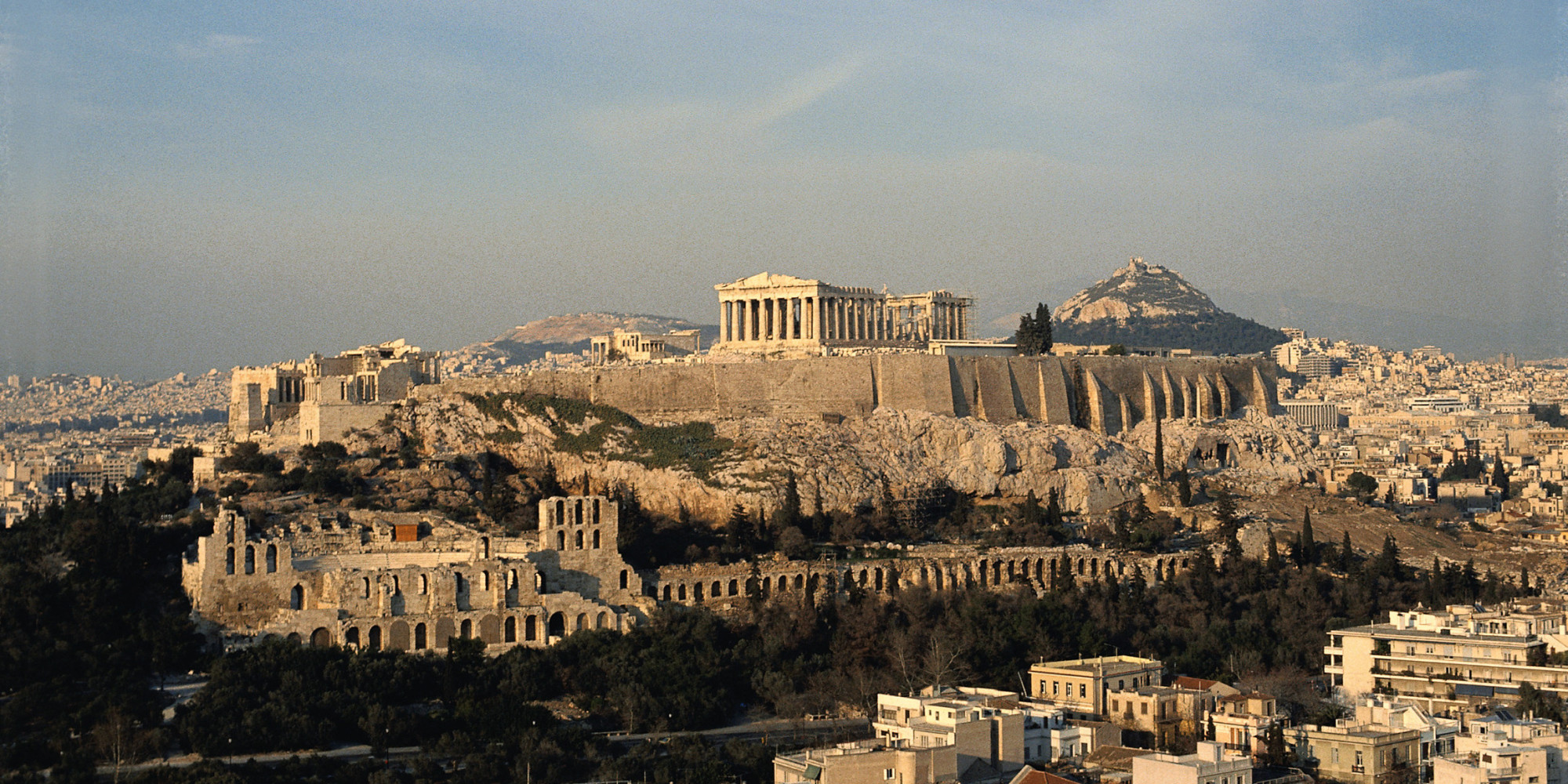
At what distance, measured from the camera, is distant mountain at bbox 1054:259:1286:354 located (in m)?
141

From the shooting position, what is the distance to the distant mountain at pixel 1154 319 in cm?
14138

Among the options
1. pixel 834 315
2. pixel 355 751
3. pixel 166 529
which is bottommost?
pixel 355 751

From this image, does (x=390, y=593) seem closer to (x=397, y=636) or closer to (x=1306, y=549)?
(x=397, y=636)

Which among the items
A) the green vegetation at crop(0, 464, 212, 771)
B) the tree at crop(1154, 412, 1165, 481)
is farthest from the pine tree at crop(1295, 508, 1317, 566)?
the green vegetation at crop(0, 464, 212, 771)

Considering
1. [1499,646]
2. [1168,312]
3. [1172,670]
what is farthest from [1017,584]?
[1168,312]

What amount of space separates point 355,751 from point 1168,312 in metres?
116

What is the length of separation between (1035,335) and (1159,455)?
820 cm

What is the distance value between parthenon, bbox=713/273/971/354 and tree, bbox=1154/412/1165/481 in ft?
29.6

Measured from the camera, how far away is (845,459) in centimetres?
6100

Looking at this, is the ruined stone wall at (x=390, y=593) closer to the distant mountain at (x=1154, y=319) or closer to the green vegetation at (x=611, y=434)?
the green vegetation at (x=611, y=434)

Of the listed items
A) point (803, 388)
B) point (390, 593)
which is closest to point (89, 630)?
point (390, 593)

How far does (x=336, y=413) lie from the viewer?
6197cm

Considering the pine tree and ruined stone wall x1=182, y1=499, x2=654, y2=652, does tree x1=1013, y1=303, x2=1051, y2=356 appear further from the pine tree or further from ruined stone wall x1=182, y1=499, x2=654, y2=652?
ruined stone wall x1=182, y1=499, x2=654, y2=652

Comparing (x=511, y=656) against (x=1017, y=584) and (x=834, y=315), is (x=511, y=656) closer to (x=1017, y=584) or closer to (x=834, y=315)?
(x=1017, y=584)
